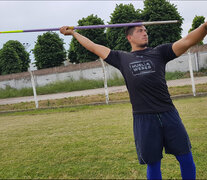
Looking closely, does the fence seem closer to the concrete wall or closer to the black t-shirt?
the concrete wall

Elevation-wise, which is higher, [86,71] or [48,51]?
[48,51]

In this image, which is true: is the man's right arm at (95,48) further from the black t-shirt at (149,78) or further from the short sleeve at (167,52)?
the short sleeve at (167,52)

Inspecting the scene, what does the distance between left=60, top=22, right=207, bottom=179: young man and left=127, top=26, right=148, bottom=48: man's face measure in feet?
0.03

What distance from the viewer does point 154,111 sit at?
8.17ft

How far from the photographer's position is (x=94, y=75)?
2364cm

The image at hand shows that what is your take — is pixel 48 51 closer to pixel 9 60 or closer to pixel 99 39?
pixel 9 60

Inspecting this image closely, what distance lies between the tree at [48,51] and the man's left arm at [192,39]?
34254mm

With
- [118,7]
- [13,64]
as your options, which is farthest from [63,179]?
[13,64]

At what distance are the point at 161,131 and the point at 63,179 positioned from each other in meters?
1.69

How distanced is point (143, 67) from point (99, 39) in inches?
1203

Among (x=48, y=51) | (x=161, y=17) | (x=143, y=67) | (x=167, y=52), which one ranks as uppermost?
(x=161, y=17)

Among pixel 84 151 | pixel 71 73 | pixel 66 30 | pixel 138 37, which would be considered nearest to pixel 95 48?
pixel 138 37

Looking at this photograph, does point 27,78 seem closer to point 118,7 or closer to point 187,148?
point 118,7

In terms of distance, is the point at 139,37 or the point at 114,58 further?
the point at 114,58
